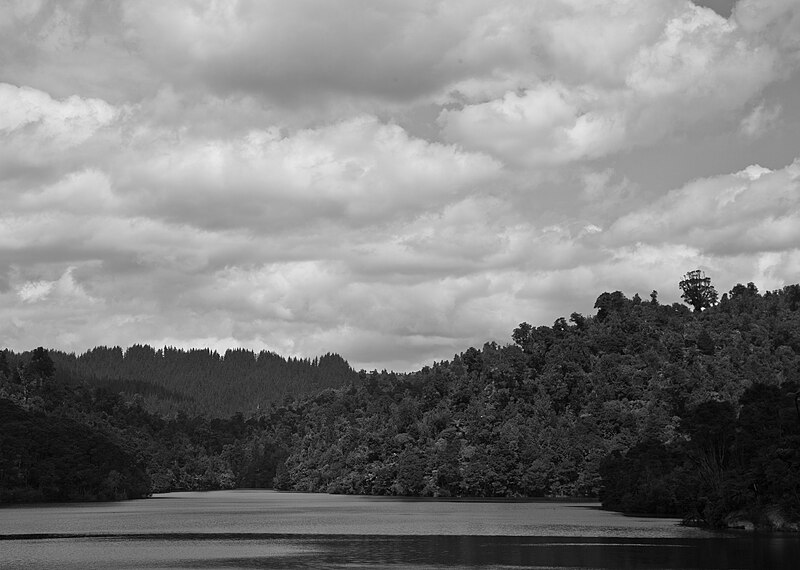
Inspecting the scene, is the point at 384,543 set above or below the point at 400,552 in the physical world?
below

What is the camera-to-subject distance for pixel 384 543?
98.0 metres

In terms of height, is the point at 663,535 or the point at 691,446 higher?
the point at 691,446

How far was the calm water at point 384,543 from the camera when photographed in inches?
3118

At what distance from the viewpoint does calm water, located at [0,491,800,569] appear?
79.2 metres

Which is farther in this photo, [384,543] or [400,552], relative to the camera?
[384,543]

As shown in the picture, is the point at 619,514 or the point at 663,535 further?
the point at 619,514

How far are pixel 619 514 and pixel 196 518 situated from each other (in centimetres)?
6400

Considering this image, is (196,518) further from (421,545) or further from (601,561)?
(601,561)

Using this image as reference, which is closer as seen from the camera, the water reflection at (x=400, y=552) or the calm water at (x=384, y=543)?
the water reflection at (x=400, y=552)

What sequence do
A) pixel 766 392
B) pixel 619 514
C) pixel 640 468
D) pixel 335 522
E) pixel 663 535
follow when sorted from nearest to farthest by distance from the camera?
1. pixel 663 535
2. pixel 766 392
3. pixel 335 522
4. pixel 619 514
5. pixel 640 468

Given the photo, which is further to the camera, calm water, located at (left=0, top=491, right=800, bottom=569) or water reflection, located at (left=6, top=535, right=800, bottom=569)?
calm water, located at (left=0, top=491, right=800, bottom=569)

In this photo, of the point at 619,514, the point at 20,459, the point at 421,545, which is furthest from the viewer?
the point at 20,459

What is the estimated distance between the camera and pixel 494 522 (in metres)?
132

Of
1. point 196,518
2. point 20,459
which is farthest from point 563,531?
point 20,459
